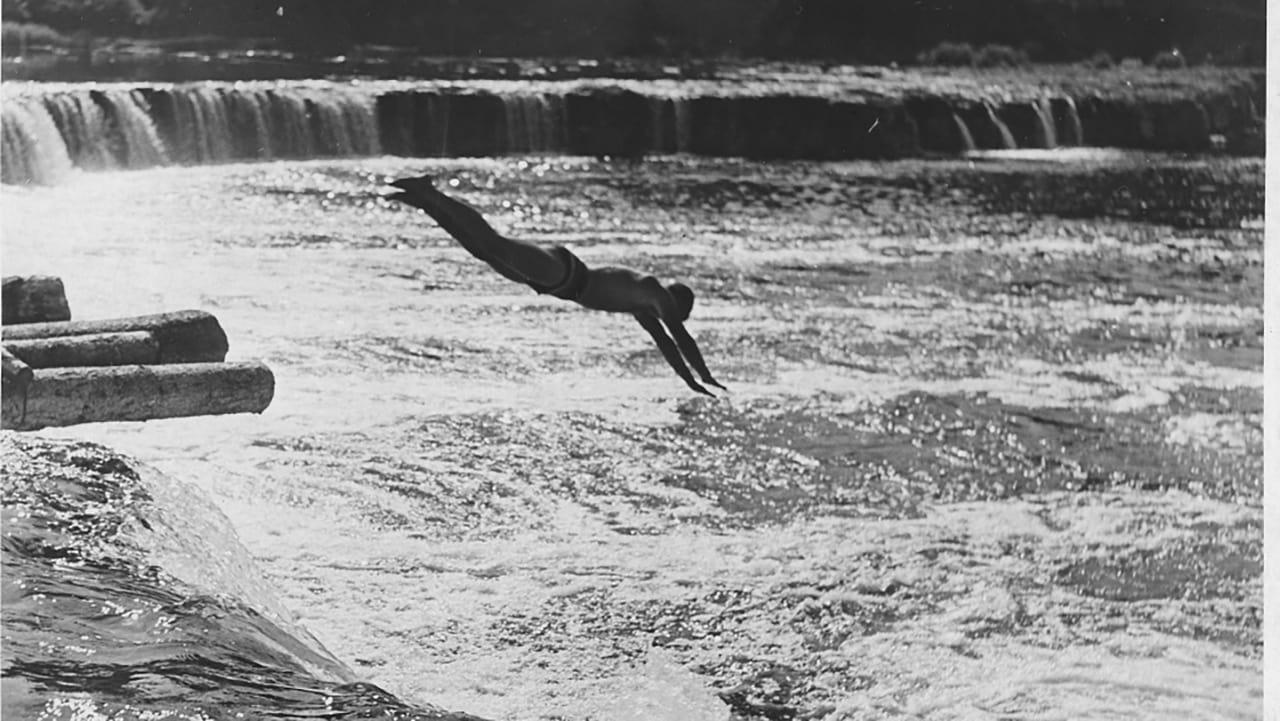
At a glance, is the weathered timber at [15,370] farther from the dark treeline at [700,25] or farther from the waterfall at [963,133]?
the waterfall at [963,133]

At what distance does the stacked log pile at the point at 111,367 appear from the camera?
7.89ft

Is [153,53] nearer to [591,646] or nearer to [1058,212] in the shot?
[591,646]

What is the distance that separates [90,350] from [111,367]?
46mm

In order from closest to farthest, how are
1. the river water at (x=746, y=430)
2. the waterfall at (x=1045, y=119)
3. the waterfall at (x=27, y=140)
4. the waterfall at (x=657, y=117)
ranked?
the waterfall at (x=27, y=140)
the river water at (x=746, y=430)
the waterfall at (x=657, y=117)
the waterfall at (x=1045, y=119)

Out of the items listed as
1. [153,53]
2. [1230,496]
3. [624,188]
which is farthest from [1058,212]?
[153,53]

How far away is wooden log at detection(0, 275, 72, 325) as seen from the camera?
7.86ft

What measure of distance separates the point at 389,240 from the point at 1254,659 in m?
1.59

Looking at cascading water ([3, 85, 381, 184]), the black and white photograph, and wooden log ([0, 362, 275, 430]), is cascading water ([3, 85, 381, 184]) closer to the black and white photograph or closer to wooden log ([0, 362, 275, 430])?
the black and white photograph

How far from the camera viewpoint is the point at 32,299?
240cm

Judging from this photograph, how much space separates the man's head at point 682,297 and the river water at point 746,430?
0.10 metres

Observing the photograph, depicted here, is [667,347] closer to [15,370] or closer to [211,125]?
[211,125]

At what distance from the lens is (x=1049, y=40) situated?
9.10 ft

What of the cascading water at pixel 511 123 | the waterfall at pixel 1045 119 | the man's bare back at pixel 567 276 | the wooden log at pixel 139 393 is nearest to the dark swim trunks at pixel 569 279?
the man's bare back at pixel 567 276

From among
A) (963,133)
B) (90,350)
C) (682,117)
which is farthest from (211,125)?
(963,133)
